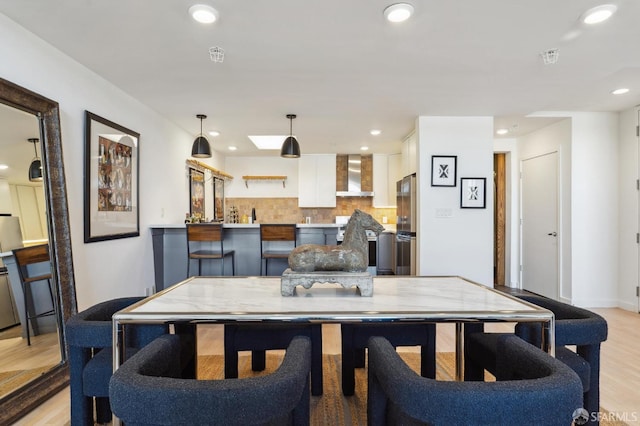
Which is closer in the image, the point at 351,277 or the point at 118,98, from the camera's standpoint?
the point at 351,277

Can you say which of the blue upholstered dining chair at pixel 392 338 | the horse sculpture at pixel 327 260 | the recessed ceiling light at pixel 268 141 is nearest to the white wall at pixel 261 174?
the recessed ceiling light at pixel 268 141

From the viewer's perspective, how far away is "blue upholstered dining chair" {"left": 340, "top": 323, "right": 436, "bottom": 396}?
6.23ft

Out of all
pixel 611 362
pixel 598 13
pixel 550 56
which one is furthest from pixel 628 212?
pixel 598 13

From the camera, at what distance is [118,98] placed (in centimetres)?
335

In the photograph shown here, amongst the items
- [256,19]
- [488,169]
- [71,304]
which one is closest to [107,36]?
[256,19]

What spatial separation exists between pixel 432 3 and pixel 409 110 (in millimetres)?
2094

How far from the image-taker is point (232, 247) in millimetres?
4348

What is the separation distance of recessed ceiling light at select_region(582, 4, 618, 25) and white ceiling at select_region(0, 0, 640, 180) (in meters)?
0.04

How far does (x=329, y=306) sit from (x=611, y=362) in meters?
2.68

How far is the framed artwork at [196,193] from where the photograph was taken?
5.34 meters

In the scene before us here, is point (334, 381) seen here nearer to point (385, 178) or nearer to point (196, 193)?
point (196, 193)

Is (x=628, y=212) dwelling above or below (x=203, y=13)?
below

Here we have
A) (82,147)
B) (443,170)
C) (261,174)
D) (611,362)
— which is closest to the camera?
(611,362)

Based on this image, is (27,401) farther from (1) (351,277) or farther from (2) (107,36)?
(2) (107,36)
